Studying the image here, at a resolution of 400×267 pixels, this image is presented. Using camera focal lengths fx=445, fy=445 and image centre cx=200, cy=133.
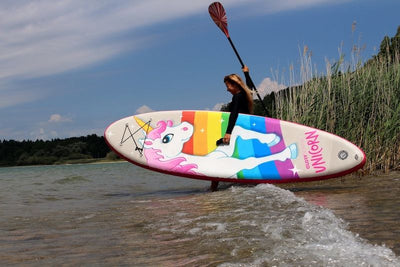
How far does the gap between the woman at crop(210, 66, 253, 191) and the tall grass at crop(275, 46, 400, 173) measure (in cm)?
116

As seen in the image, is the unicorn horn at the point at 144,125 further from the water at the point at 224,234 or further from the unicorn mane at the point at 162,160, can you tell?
the water at the point at 224,234

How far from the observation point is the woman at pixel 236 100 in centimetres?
539

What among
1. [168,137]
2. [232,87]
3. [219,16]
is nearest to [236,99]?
[232,87]

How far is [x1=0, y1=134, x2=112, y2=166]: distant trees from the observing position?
49906 mm

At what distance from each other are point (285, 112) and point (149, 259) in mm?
4999

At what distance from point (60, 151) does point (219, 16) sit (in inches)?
1847

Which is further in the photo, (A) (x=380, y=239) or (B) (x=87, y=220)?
(B) (x=87, y=220)

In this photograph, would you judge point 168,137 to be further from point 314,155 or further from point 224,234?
point 224,234

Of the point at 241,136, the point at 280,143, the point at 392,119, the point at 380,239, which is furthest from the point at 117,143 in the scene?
the point at 380,239

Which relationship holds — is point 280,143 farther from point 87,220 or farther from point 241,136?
point 87,220

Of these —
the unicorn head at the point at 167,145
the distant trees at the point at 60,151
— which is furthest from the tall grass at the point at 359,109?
the distant trees at the point at 60,151

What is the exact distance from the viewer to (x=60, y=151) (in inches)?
1993

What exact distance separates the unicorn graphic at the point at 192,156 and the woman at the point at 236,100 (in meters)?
0.12

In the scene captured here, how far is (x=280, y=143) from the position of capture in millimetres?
5555
